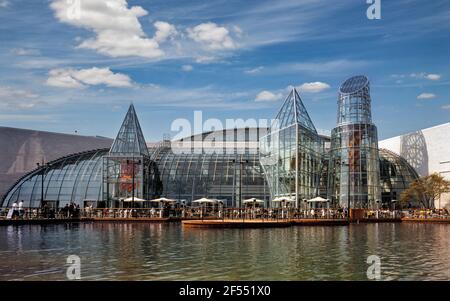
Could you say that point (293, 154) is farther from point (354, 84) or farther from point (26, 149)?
point (26, 149)

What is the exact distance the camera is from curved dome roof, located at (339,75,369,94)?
265 ft

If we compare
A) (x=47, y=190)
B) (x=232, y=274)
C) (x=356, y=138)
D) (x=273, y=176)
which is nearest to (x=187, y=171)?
(x=273, y=176)

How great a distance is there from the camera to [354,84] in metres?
81.9

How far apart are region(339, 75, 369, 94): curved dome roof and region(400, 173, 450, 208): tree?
15895mm

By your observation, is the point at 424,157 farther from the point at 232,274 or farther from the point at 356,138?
the point at 232,274

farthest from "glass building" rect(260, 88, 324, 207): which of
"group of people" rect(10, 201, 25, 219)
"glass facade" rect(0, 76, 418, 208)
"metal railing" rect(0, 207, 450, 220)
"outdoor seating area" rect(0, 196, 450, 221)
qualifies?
"group of people" rect(10, 201, 25, 219)

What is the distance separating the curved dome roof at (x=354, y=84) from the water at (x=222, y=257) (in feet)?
164

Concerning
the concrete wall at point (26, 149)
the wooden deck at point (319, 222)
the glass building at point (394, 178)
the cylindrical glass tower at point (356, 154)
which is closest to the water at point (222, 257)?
the wooden deck at point (319, 222)

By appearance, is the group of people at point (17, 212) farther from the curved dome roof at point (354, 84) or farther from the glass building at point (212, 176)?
the curved dome roof at point (354, 84)

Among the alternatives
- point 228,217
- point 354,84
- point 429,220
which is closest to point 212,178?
point 228,217

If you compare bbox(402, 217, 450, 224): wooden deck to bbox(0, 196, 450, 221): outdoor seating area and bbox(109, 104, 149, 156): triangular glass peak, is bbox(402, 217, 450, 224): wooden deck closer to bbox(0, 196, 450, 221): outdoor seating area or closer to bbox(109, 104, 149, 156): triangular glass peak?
bbox(0, 196, 450, 221): outdoor seating area

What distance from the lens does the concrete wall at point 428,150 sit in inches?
3140
